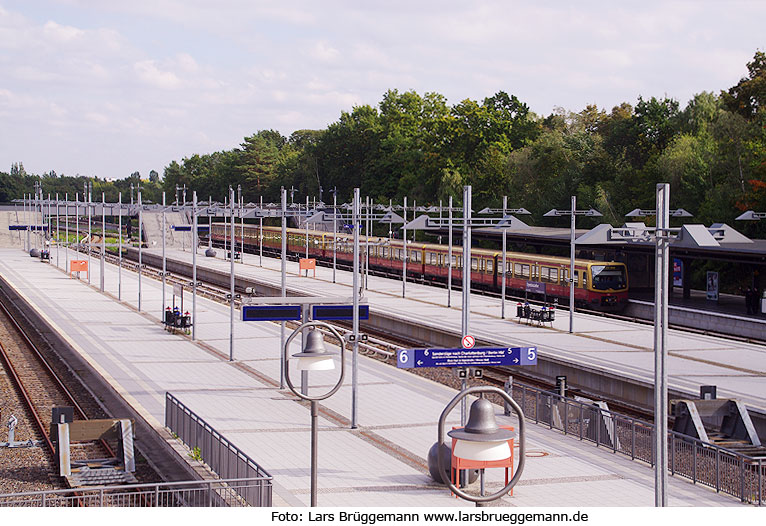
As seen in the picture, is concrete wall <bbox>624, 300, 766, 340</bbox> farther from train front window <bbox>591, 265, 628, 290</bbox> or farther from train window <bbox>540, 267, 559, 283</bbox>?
train window <bbox>540, 267, 559, 283</bbox>

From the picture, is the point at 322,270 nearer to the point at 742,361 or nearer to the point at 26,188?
the point at 742,361

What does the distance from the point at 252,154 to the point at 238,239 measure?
4491 cm

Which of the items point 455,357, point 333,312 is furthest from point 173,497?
point 333,312

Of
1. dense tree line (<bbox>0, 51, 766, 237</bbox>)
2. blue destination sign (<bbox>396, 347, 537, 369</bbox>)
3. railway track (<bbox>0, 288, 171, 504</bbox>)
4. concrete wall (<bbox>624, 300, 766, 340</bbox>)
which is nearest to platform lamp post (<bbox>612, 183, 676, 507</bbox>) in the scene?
blue destination sign (<bbox>396, 347, 537, 369</bbox>)

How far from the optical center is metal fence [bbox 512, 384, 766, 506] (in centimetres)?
1652

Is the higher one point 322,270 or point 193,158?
point 193,158

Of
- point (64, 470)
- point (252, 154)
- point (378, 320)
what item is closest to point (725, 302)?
point (378, 320)

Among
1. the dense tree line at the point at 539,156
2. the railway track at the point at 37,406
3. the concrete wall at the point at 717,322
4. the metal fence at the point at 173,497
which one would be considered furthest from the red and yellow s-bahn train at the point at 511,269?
the metal fence at the point at 173,497

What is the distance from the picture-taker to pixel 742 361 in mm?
29859

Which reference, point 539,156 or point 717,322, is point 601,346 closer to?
point 717,322

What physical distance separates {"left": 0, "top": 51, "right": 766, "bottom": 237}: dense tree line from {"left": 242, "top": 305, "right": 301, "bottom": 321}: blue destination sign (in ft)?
112

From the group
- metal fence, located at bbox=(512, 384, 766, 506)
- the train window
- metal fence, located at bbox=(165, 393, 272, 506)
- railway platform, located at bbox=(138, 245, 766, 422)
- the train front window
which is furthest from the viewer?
the train window

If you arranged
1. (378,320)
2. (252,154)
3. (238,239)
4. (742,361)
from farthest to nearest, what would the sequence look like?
(252,154), (238,239), (378,320), (742,361)

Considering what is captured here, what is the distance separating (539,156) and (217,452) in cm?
6639
